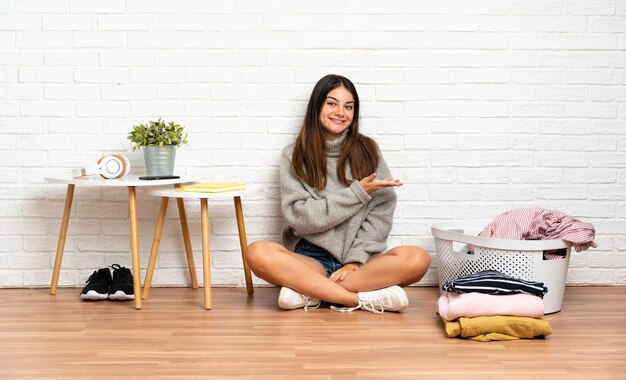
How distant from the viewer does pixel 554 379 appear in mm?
2096

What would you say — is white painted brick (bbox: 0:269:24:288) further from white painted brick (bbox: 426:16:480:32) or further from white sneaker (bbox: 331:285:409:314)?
white painted brick (bbox: 426:16:480:32)

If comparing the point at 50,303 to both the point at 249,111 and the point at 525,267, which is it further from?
the point at 525,267

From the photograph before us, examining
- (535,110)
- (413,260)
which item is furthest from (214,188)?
(535,110)

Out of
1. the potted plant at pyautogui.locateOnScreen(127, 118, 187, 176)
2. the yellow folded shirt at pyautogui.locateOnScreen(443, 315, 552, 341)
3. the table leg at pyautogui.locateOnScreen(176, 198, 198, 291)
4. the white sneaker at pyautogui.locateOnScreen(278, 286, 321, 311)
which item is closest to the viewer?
the yellow folded shirt at pyautogui.locateOnScreen(443, 315, 552, 341)

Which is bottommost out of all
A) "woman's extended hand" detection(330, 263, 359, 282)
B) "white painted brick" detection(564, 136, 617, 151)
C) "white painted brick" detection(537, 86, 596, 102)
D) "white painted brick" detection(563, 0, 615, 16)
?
"woman's extended hand" detection(330, 263, 359, 282)

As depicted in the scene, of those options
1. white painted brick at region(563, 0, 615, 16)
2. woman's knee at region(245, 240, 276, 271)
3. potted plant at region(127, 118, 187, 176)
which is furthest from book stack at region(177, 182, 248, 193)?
white painted brick at region(563, 0, 615, 16)

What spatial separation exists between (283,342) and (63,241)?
1.32 m

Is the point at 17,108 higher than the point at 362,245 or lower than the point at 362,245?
higher

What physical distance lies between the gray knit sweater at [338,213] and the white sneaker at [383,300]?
0.68 feet

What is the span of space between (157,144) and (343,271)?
937mm

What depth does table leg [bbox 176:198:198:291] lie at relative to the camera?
335cm

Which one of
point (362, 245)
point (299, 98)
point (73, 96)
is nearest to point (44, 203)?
point (73, 96)

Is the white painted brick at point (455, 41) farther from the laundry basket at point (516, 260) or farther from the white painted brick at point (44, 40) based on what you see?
the white painted brick at point (44, 40)

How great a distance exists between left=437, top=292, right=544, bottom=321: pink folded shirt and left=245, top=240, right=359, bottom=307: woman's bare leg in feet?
1.72
